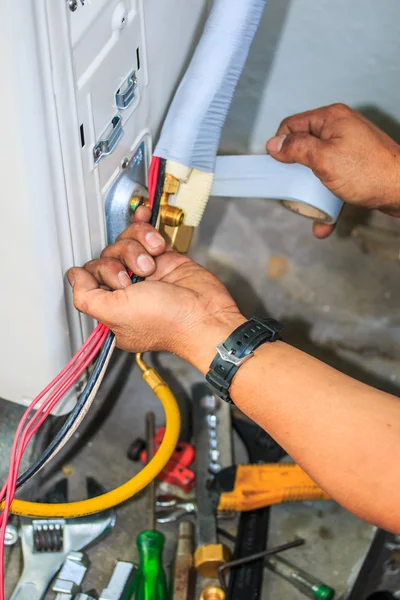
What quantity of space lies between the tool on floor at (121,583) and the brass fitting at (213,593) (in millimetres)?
94

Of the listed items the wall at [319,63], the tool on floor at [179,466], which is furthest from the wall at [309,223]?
the tool on floor at [179,466]

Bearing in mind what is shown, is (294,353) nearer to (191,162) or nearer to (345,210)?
(191,162)

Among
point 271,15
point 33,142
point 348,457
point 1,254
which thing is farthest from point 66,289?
A: point 271,15

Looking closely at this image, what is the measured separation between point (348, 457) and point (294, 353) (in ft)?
0.37

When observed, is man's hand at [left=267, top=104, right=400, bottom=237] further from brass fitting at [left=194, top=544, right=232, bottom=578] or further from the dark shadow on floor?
brass fitting at [left=194, top=544, right=232, bottom=578]

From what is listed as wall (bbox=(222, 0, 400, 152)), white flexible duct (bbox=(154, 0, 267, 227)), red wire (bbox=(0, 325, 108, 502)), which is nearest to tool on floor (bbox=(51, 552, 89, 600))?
red wire (bbox=(0, 325, 108, 502))

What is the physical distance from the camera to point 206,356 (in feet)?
2.07

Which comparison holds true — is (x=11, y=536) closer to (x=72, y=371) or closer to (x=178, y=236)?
(x=72, y=371)

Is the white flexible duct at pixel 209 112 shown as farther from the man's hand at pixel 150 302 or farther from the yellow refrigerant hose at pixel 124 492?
the yellow refrigerant hose at pixel 124 492

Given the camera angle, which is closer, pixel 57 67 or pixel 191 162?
pixel 57 67

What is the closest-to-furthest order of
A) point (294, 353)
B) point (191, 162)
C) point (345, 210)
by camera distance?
point (294, 353)
point (191, 162)
point (345, 210)

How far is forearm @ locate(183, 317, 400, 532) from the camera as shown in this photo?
20.4 inches

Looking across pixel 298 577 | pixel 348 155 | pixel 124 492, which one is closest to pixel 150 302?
pixel 124 492

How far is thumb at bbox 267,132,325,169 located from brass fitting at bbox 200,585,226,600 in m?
0.54
